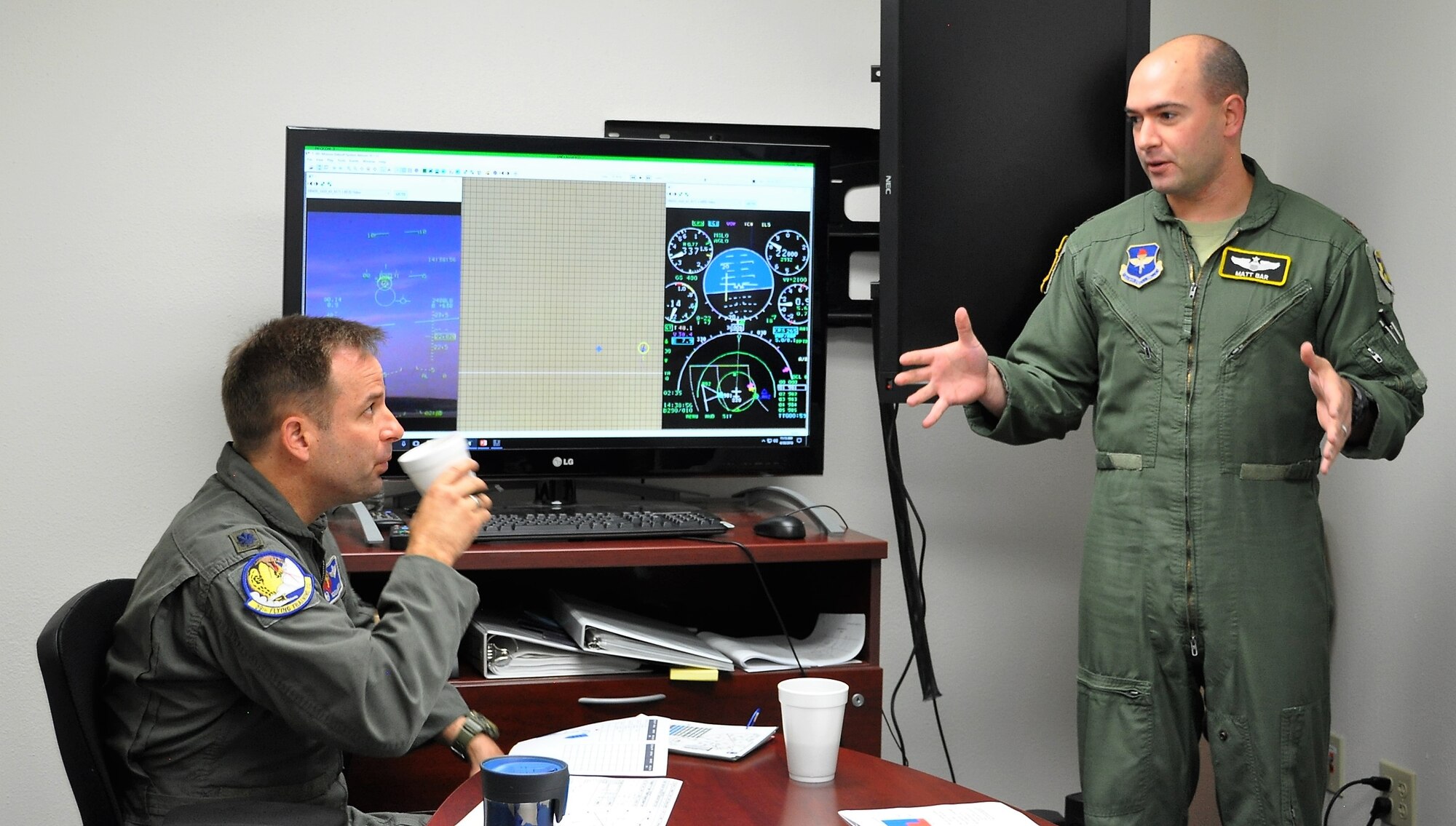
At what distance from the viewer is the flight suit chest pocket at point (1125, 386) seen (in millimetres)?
2039

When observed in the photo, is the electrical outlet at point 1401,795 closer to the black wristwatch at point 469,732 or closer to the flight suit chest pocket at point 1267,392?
the flight suit chest pocket at point 1267,392

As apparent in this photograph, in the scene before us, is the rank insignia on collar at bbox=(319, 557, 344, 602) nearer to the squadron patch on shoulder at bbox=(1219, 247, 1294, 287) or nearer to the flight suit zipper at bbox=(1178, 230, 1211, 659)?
the flight suit zipper at bbox=(1178, 230, 1211, 659)

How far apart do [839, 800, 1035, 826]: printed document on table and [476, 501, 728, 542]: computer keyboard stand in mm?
869

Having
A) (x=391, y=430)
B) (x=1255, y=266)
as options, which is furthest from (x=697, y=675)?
(x=1255, y=266)

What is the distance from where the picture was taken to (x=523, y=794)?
0.92 metres

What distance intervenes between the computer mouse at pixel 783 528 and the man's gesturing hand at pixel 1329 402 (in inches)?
32.3

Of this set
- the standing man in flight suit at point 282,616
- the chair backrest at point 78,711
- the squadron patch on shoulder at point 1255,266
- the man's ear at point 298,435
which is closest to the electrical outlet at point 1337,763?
the squadron patch on shoulder at point 1255,266

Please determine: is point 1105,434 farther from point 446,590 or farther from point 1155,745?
point 446,590

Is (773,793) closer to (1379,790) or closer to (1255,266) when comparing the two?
(1255,266)

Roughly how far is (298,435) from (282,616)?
0.95 feet

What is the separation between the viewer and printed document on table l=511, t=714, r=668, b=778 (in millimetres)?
1347

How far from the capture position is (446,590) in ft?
4.92

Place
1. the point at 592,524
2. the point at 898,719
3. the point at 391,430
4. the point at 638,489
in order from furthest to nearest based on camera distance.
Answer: the point at 898,719, the point at 638,489, the point at 592,524, the point at 391,430

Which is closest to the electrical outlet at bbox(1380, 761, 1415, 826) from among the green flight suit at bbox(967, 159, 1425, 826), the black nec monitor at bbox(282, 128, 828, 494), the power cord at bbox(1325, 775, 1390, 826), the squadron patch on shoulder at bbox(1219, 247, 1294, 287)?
the power cord at bbox(1325, 775, 1390, 826)
